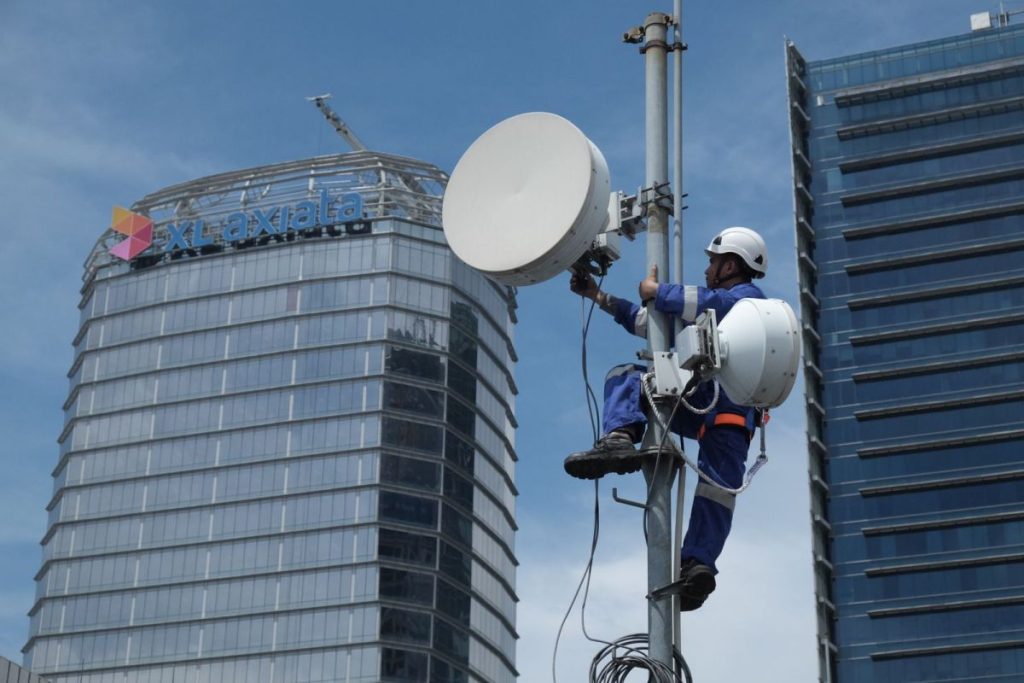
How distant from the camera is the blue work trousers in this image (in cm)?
921

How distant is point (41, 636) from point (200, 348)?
87.1 ft

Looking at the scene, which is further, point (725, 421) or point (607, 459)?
point (725, 421)

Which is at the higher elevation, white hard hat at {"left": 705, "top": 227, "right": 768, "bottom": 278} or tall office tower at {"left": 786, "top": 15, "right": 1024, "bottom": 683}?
tall office tower at {"left": 786, "top": 15, "right": 1024, "bottom": 683}

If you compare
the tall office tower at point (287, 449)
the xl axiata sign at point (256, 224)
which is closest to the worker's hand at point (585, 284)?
the tall office tower at point (287, 449)

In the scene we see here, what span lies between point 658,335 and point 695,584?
1374mm

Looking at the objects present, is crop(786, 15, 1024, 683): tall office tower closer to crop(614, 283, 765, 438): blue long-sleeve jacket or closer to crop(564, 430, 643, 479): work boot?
crop(614, 283, 765, 438): blue long-sleeve jacket

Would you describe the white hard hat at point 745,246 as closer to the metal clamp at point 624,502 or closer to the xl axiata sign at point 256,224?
the metal clamp at point 624,502

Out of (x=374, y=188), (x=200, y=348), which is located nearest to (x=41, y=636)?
(x=200, y=348)

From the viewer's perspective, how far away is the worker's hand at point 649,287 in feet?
29.3

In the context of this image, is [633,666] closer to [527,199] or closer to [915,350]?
[527,199]

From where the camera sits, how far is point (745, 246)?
32.0ft

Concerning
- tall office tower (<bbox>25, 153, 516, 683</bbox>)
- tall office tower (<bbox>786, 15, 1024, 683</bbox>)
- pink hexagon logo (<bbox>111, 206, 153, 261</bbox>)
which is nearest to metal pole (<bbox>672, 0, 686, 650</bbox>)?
tall office tower (<bbox>25, 153, 516, 683</bbox>)

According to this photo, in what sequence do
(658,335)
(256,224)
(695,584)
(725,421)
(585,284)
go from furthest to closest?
(256,224) < (585,284) < (725,421) < (658,335) < (695,584)

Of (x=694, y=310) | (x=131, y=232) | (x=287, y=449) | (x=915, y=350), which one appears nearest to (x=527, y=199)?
(x=694, y=310)
